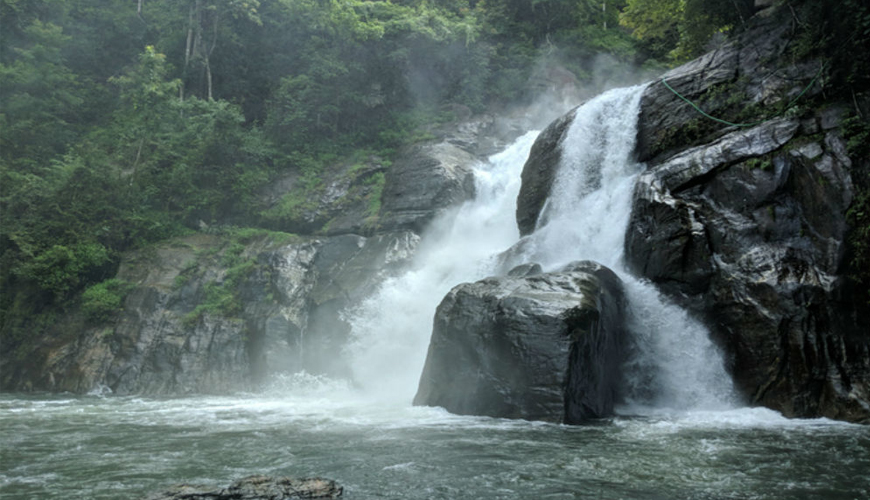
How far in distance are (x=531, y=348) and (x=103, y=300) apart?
48.6ft

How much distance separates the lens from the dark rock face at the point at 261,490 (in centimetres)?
441

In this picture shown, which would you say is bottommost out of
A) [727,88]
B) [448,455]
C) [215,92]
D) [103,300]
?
[448,455]

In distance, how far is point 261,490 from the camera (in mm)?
4582

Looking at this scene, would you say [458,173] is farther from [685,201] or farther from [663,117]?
[685,201]

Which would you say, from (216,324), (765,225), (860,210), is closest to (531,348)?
(765,225)

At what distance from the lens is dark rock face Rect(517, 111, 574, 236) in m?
16.2

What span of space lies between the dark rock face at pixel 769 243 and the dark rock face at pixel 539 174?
13.9ft

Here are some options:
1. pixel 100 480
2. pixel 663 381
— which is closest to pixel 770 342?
pixel 663 381

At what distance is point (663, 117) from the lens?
1363 cm

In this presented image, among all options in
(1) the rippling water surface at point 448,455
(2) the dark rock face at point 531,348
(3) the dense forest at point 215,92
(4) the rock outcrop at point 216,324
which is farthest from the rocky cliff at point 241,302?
(2) the dark rock face at point 531,348

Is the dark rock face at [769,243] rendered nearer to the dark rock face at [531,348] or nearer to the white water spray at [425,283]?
the dark rock face at [531,348]

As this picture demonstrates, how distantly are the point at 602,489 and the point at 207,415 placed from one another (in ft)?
27.0

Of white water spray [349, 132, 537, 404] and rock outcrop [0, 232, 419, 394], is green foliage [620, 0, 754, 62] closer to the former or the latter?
white water spray [349, 132, 537, 404]

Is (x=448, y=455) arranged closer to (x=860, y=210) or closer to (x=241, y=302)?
(x=860, y=210)
